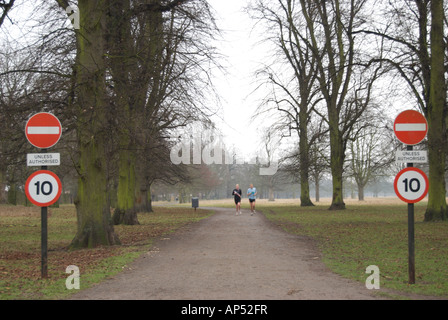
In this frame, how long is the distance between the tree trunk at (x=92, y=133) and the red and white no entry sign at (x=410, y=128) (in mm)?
7346

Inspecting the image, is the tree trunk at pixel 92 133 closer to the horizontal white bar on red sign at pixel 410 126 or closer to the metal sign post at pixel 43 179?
the metal sign post at pixel 43 179

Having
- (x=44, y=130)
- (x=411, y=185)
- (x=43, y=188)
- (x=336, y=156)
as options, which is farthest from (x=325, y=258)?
(x=336, y=156)

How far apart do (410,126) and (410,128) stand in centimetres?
3

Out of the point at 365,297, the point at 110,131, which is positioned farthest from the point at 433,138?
the point at 365,297

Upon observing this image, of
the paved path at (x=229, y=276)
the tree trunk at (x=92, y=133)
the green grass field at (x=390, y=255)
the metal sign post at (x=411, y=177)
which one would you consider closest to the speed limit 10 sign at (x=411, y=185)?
the metal sign post at (x=411, y=177)

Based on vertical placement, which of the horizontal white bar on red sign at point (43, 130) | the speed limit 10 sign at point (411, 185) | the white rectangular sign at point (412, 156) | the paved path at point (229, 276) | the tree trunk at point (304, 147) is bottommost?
the paved path at point (229, 276)

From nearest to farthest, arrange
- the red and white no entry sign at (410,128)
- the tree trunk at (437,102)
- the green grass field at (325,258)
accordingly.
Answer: the green grass field at (325,258) < the red and white no entry sign at (410,128) < the tree trunk at (437,102)

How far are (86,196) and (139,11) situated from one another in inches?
211

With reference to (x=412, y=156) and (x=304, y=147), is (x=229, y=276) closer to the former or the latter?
(x=412, y=156)

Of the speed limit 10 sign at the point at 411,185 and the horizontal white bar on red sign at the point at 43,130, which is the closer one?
the speed limit 10 sign at the point at 411,185

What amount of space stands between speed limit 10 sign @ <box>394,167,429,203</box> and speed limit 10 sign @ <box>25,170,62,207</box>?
5602 mm

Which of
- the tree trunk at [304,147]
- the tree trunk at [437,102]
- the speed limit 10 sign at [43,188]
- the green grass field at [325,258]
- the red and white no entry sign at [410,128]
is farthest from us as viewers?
the tree trunk at [304,147]

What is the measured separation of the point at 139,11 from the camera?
13.4 meters

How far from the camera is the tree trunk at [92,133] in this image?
12250mm
